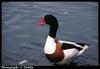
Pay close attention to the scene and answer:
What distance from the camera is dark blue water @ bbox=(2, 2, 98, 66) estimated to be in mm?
5660

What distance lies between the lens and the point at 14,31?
648cm

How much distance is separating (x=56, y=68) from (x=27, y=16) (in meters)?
2.19

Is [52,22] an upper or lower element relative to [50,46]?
upper

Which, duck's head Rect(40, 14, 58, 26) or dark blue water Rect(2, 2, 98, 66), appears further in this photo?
dark blue water Rect(2, 2, 98, 66)

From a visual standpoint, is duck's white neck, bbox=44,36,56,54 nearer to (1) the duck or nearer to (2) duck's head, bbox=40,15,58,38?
(1) the duck

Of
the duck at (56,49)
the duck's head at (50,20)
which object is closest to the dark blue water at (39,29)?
the duck at (56,49)

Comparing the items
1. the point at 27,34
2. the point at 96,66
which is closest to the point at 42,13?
the point at 27,34

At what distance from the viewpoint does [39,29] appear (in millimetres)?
6609

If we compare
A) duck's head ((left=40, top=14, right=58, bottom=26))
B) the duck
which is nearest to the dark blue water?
the duck

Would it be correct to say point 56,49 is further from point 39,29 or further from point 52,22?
point 39,29

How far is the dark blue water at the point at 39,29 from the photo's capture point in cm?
566

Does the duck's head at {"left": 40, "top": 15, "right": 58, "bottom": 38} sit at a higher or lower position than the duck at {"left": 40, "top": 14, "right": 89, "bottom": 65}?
higher

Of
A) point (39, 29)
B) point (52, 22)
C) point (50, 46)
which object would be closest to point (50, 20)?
point (52, 22)

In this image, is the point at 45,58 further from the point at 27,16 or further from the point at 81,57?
the point at 27,16
